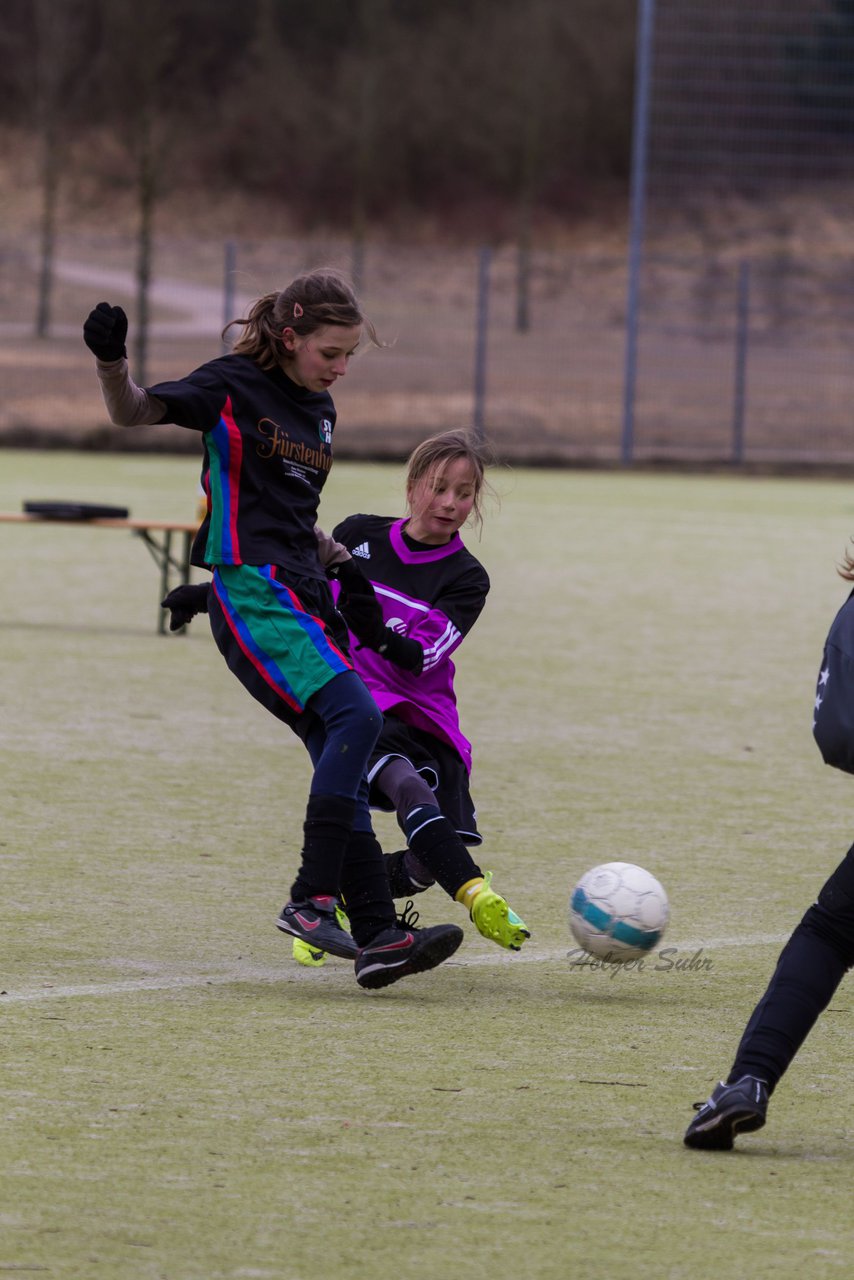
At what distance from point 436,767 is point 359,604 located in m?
0.59

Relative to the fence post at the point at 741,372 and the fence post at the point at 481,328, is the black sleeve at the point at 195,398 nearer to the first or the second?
the fence post at the point at 481,328

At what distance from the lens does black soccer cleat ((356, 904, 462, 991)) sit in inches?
186

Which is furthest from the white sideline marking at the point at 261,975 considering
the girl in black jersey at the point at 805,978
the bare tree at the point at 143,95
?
the bare tree at the point at 143,95

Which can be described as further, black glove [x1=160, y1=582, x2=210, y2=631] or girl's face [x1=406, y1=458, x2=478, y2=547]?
girl's face [x1=406, y1=458, x2=478, y2=547]

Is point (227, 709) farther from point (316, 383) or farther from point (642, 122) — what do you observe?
point (642, 122)

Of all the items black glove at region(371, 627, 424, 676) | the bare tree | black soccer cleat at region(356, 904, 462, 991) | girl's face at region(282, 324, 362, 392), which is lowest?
black soccer cleat at region(356, 904, 462, 991)

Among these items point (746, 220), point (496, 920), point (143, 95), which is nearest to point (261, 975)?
point (496, 920)

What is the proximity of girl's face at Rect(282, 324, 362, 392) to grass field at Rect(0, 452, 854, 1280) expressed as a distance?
4.68 ft

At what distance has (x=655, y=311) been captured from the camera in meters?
37.2

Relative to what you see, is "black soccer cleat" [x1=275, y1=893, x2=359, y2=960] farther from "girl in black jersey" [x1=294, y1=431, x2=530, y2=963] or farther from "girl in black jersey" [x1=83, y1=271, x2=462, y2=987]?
"girl in black jersey" [x1=294, y1=431, x2=530, y2=963]

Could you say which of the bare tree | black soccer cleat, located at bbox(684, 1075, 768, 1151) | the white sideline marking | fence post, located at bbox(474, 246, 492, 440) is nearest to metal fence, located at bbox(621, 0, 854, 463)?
fence post, located at bbox(474, 246, 492, 440)

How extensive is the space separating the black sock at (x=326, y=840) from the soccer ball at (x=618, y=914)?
2.05ft

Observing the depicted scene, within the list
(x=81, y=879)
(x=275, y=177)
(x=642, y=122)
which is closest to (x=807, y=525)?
(x=642, y=122)

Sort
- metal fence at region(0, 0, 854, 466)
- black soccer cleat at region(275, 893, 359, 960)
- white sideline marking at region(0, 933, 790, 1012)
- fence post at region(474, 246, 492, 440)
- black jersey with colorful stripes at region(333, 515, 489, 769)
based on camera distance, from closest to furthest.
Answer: white sideline marking at region(0, 933, 790, 1012)
black soccer cleat at region(275, 893, 359, 960)
black jersey with colorful stripes at region(333, 515, 489, 769)
fence post at region(474, 246, 492, 440)
metal fence at region(0, 0, 854, 466)
